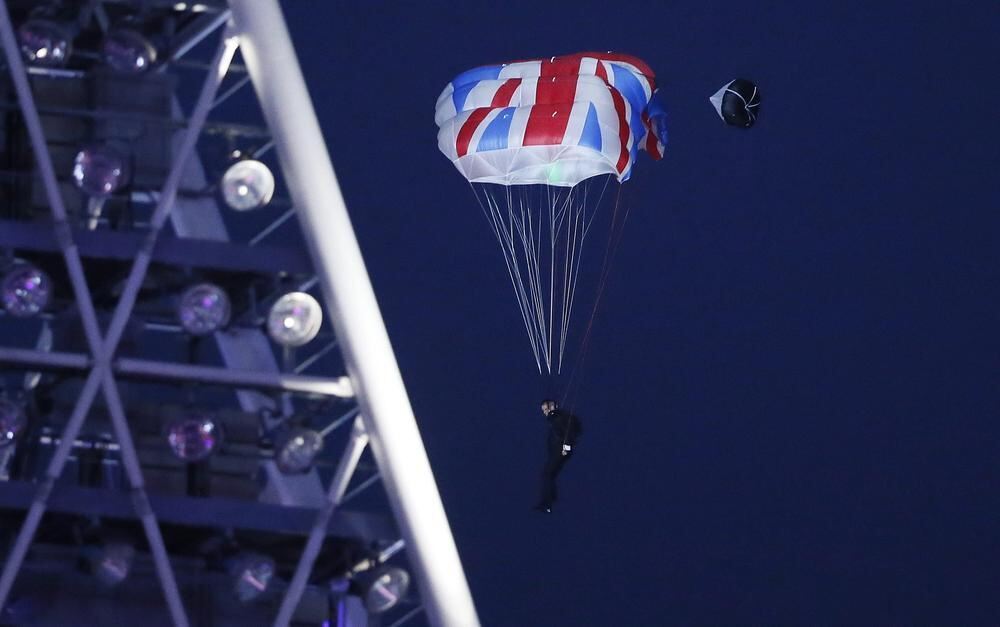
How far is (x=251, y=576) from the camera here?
19.9 m

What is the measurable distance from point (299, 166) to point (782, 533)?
67.6ft

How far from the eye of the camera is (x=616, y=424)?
127 ft

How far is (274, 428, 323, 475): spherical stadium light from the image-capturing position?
19.9 meters

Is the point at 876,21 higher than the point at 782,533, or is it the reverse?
the point at 876,21

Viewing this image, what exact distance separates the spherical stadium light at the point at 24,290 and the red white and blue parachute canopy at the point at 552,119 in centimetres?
701

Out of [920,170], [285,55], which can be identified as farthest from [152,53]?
[920,170]

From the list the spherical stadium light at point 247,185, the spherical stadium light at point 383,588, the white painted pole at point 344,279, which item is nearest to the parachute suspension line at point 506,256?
the white painted pole at point 344,279

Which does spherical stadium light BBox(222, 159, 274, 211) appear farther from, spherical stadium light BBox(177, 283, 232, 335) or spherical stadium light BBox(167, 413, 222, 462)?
spherical stadium light BBox(167, 413, 222, 462)

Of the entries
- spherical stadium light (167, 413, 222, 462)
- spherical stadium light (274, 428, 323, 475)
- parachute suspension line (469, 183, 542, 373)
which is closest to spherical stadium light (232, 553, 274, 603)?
spherical stadium light (274, 428, 323, 475)

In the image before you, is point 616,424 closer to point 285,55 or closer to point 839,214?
point 839,214

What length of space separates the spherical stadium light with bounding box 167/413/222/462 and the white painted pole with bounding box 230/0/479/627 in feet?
5.47

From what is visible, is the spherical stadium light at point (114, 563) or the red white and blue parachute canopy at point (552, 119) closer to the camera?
the spherical stadium light at point (114, 563)

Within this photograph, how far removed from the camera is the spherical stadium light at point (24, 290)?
63.1 feet

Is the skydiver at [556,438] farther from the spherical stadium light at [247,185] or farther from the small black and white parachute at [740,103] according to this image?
the spherical stadium light at [247,185]
